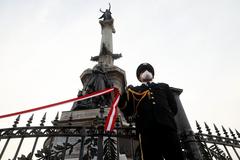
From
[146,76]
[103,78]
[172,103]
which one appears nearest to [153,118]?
[172,103]

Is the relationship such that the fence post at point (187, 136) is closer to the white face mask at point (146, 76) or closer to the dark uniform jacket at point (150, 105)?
the dark uniform jacket at point (150, 105)

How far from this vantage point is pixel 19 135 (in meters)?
4.04

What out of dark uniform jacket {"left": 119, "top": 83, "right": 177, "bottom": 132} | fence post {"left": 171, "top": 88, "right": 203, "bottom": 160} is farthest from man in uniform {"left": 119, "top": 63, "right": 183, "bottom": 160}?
fence post {"left": 171, "top": 88, "right": 203, "bottom": 160}

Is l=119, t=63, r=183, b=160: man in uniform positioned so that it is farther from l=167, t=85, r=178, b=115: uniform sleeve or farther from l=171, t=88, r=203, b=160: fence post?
l=171, t=88, r=203, b=160: fence post

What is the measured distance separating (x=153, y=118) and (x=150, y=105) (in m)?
0.27

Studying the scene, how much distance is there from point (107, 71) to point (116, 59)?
5.51 metres

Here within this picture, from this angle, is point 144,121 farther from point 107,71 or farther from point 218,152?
point 107,71

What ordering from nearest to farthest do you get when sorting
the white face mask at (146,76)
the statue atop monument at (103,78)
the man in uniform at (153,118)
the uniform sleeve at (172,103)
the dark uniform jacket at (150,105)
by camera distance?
the man in uniform at (153,118) → the dark uniform jacket at (150,105) → the uniform sleeve at (172,103) → the white face mask at (146,76) → the statue atop monument at (103,78)

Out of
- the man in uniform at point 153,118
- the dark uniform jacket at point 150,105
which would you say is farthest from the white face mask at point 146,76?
the dark uniform jacket at point 150,105

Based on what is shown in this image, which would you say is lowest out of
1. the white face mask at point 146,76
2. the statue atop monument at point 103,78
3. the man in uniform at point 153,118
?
the man in uniform at point 153,118

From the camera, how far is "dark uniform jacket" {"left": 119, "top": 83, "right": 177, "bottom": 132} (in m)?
3.04

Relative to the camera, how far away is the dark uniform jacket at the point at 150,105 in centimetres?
304

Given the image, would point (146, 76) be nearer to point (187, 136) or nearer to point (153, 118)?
point (153, 118)

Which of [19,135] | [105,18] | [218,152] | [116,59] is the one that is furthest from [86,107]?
[105,18]
